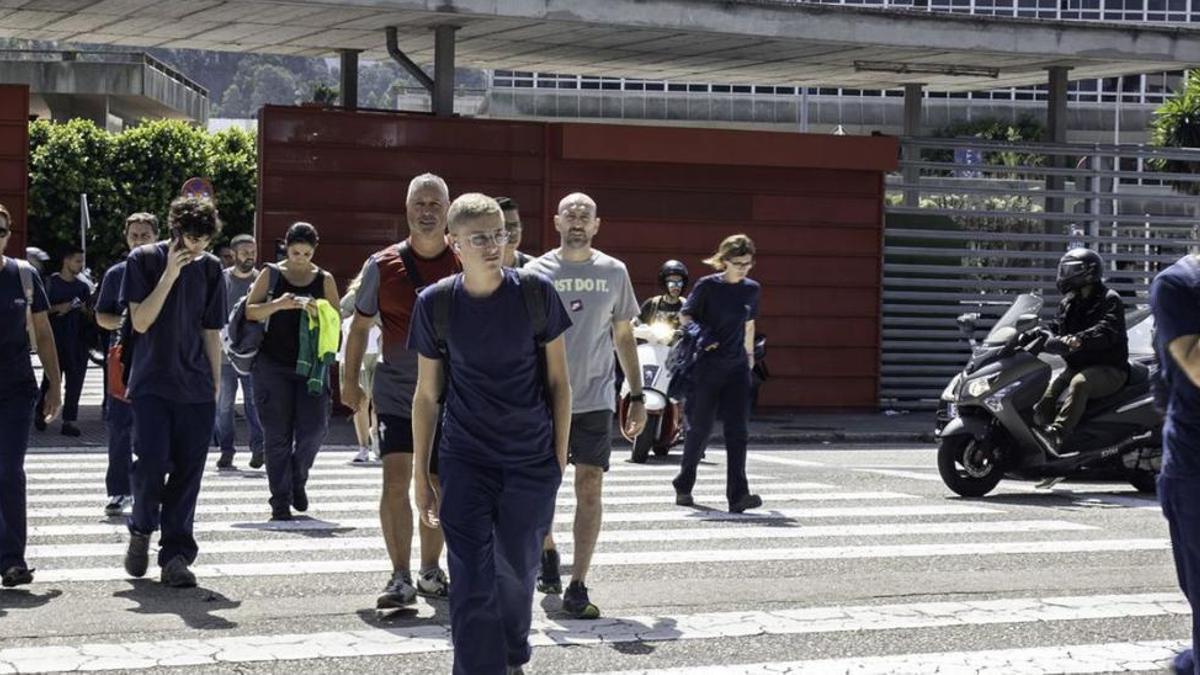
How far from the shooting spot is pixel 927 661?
7707 millimetres

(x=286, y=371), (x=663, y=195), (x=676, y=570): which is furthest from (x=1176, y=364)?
(x=663, y=195)

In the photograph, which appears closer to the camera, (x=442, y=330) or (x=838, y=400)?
(x=442, y=330)

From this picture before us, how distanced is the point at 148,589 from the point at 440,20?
13185mm

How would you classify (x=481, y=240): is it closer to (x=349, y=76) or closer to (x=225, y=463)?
(x=225, y=463)

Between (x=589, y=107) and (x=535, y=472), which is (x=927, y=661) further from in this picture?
(x=589, y=107)

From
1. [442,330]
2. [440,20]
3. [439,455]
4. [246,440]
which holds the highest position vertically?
[440,20]

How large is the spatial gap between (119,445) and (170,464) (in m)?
2.42

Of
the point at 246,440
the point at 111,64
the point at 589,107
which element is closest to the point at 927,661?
the point at 246,440

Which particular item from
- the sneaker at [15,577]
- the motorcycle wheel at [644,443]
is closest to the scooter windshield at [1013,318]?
the motorcycle wheel at [644,443]

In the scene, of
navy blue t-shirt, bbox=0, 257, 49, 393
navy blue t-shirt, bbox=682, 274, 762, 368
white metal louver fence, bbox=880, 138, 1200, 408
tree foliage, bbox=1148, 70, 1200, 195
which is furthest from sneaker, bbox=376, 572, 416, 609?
tree foliage, bbox=1148, 70, 1200, 195

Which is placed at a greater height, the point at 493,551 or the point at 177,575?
the point at 493,551

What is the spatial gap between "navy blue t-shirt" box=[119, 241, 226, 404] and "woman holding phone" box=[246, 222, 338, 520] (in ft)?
7.75

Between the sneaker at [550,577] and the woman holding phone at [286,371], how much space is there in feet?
9.88

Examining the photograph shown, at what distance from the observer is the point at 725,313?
1244cm
